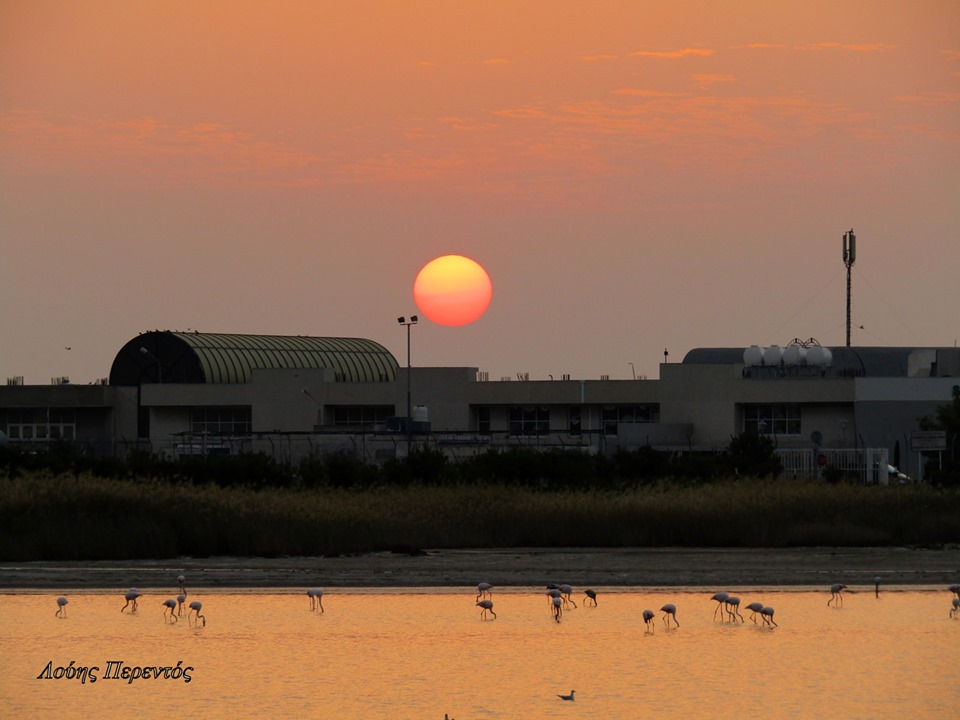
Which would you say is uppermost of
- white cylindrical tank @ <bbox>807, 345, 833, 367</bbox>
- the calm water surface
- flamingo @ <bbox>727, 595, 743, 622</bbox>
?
white cylindrical tank @ <bbox>807, 345, 833, 367</bbox>

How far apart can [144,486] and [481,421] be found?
4922cm

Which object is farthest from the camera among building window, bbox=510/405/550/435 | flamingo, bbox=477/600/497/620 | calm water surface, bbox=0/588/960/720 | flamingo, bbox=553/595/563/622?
building window, bbox=510/405/550/435

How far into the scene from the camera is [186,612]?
105 ft

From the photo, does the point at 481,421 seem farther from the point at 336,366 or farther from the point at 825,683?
the point at 825,683

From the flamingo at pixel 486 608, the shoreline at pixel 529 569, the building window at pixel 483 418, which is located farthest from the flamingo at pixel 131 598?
the building window at pixel 483 418

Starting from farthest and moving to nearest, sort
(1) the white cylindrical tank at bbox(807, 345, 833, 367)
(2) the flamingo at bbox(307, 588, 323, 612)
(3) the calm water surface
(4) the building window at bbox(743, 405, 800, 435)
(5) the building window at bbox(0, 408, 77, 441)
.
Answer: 1. (5) the building window at bbox(0, 408, 77, 441)
2. (1) the white cylindrical tank at bbox(807, 345, 833, 367)
3. (4) the building window at bbox(743, 405, 800, 435)
4. (2) the flamingo at bbox(307, 588, 323, 612)
5. (3) the calm water surface

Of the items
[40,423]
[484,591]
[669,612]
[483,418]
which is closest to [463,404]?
[483,418]

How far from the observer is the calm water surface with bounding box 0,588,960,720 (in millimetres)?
23750

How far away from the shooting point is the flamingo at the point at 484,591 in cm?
3303

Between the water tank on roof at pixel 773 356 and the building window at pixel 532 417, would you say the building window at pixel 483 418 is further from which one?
the water tank on roof at pixel 773 356

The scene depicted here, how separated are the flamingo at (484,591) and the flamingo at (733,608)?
4863mm

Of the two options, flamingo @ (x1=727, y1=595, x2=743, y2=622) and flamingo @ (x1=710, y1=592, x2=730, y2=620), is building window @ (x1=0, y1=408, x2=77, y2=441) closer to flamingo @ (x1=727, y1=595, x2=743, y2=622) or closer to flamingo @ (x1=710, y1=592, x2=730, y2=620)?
flamingo @ (x1=710, y1=592, x2=730, y2=620)

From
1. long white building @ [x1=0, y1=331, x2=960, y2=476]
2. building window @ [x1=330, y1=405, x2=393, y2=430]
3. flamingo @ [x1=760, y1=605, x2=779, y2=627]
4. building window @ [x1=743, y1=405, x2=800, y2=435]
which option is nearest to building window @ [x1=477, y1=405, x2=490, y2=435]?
long white building @ [x1=0, y1=331, x2=960, y2=476]

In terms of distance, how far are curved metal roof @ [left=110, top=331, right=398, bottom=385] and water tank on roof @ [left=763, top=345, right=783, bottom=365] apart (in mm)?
26027
